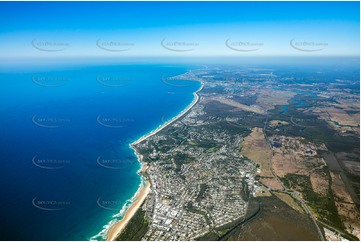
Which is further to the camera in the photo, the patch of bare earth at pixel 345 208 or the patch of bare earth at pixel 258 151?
the patch of bare earth at pixel 258 151

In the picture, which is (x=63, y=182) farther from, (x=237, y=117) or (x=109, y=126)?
(x=237, y=117)

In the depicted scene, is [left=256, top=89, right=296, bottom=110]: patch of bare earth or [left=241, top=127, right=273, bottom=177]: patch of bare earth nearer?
[left=241, top=127, right=273, bottom=177]: patch of bare earth

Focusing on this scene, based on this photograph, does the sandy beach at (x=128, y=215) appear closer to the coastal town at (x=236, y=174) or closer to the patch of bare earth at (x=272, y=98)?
the coastal town at (x=236, y=174)

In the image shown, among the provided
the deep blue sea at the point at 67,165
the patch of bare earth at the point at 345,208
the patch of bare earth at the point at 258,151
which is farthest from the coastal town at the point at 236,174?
the deep blue sea at the point at 67,165

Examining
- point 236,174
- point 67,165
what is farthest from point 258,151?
point 67,165

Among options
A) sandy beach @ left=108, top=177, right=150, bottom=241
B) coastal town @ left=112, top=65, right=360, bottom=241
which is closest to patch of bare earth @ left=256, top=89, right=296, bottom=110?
coastal town @ left=112, top=65, right=360, bottom=241

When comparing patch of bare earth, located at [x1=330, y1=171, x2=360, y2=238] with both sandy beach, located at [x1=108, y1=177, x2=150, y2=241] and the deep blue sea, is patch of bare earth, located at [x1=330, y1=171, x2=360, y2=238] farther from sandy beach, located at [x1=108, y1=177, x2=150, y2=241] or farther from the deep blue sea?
the deep blue sea

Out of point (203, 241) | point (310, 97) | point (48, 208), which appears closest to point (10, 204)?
point (48, 208)
